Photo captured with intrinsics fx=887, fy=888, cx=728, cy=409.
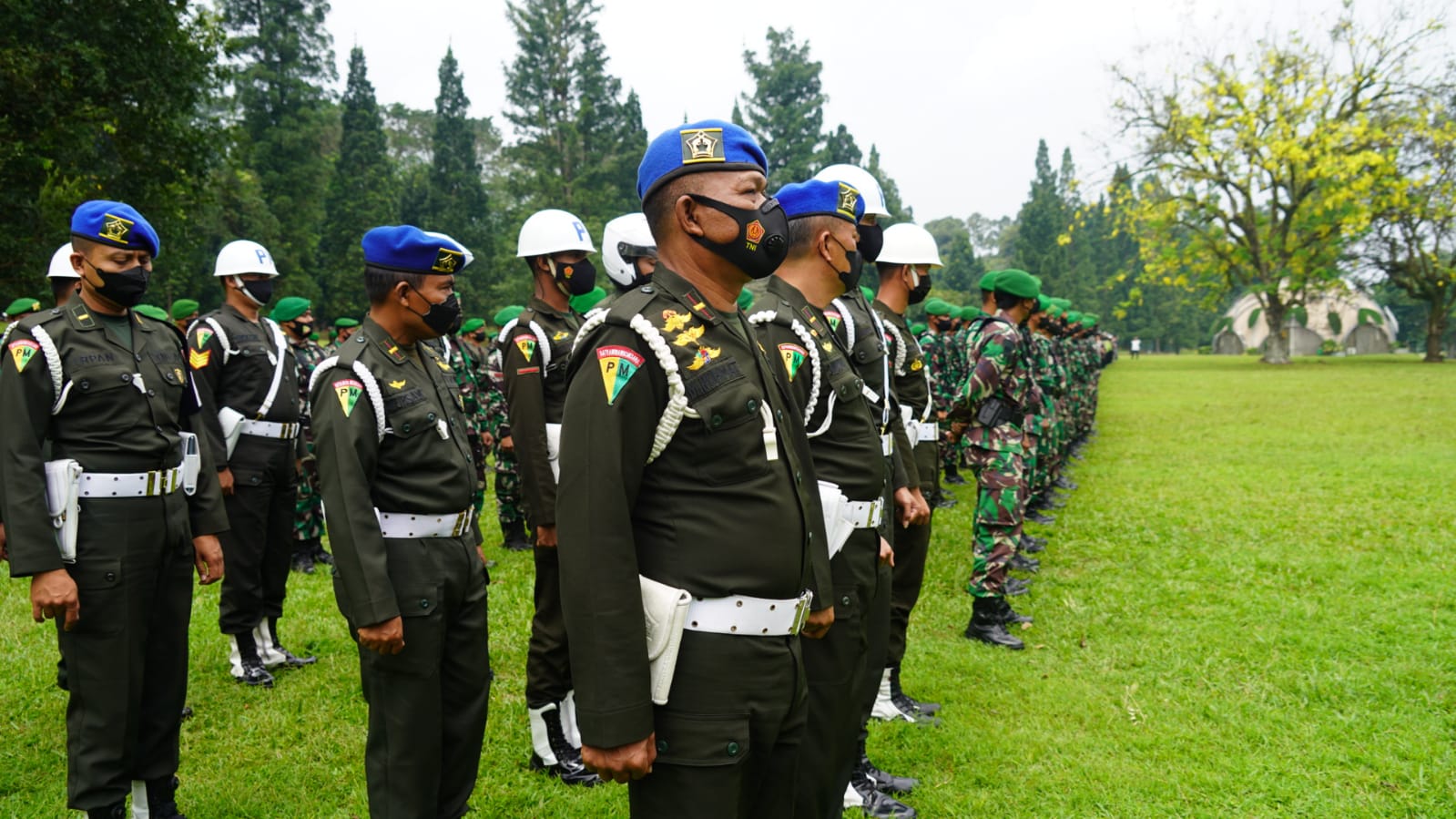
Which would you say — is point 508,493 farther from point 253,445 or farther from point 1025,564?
point 1025,564

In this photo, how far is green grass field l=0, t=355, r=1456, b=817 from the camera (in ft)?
12.9

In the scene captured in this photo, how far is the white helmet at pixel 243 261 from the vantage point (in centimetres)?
550

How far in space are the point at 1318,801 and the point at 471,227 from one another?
139ft

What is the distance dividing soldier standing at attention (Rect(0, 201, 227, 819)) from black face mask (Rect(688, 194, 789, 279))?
8.63 ft

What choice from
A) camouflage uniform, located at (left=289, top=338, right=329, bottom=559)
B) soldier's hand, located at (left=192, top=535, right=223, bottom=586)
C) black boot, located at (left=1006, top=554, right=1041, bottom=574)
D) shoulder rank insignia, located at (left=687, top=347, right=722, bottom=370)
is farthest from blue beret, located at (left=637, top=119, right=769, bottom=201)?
camouflage uniform, located at (left=289, top=338, right=329, bottom=559)

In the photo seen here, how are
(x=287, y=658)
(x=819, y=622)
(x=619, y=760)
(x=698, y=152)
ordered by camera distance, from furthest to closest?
(x=287, y=658), (x=819, y=622), (x=698, y=152), (x=619, y=760)

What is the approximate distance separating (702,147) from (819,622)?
1312mm

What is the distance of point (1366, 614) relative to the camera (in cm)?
621

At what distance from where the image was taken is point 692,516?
207 cm

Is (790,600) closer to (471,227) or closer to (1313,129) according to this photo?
(1313,129)

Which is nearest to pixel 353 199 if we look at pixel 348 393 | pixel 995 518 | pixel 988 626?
pixel 995 518

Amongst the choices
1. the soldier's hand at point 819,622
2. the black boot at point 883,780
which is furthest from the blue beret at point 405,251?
the black boot at point 883,780

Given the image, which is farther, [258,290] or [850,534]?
[258,290]

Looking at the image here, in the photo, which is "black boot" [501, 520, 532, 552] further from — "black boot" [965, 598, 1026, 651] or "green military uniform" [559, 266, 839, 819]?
"green military uniform" [559, 266, 839, 819]
